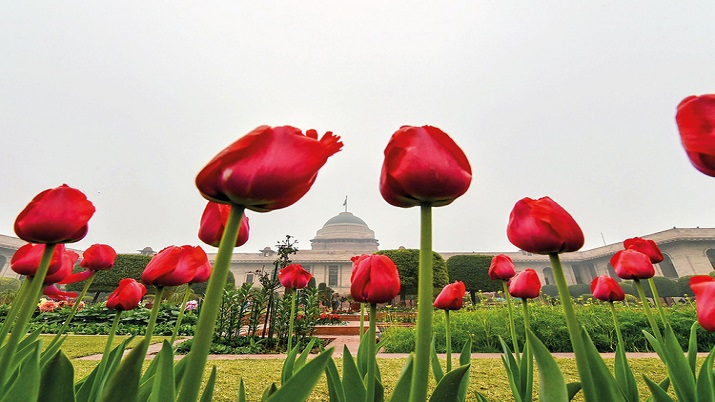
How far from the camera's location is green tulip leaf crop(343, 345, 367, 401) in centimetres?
94

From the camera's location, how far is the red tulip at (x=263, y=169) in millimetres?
545

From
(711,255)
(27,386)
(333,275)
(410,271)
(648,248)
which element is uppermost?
(711,255)

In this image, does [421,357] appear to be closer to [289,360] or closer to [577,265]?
[289,360]

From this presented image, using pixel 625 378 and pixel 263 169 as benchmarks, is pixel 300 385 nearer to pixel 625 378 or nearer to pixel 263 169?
pixel 263 169

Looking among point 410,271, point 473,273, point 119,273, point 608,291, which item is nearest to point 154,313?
point 608,291

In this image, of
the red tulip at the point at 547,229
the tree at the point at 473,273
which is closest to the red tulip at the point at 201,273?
the red tulip at the point at 547,229

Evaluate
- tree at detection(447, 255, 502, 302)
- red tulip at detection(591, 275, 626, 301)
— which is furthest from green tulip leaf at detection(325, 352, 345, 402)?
tree at detection(447, 255, 502, 302)

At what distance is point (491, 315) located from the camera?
6113mm

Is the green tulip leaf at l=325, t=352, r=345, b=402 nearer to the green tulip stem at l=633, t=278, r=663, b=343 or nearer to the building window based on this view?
the green tulip stem at l=633, t=278, r=663, b=343

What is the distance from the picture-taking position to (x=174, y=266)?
124cm

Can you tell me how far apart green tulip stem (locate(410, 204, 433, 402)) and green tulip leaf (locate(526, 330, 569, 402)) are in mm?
369

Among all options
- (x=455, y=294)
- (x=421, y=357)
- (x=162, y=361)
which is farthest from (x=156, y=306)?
(x=455, y=294)

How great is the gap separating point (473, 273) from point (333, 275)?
1879 centimetres

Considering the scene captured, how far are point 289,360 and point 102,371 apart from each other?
0.67 metres
